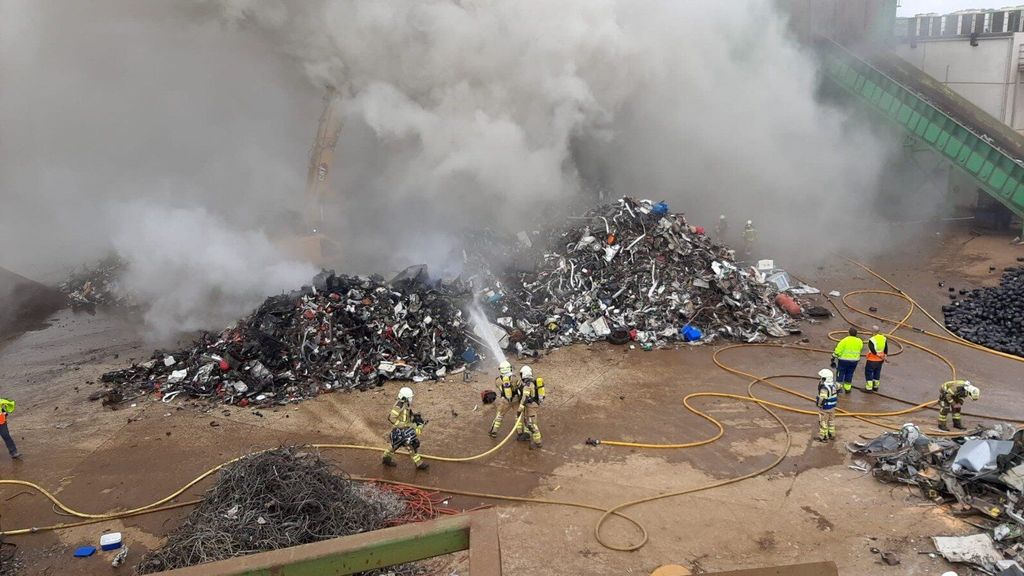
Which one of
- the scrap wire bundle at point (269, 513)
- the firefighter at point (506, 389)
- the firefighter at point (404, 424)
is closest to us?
the scrap wire bundle at point (269, 513)

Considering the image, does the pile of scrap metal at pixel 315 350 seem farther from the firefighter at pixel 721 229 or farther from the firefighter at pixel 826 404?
the firefighter at pixel 721 229

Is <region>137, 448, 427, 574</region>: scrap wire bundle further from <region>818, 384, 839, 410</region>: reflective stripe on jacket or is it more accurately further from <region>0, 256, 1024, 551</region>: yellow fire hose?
<region>818, 384, 839, 410</region>: reflective stripe on jacket

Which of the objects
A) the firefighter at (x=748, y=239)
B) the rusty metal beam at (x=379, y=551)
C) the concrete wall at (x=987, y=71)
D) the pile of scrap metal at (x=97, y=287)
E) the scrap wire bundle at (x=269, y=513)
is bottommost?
the pile of scrap metal at (x=97, y=287)

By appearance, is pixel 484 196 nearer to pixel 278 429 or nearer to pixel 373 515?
pixel 278 429

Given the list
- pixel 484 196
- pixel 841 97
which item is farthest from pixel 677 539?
pixel 841 97

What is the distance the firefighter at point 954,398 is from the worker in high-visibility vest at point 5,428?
38.4ft

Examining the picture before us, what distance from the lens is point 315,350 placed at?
1016 centimetres

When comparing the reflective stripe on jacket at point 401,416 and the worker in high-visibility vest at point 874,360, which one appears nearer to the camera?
the reflective stripe on jacket at point 401,416

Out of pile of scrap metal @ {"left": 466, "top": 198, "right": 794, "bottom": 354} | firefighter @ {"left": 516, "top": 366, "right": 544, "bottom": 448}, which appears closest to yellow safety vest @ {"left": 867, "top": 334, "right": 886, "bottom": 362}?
pile of scrap metal @ {"left": 466, "top": 198, "right": 794, "bottom": 354}

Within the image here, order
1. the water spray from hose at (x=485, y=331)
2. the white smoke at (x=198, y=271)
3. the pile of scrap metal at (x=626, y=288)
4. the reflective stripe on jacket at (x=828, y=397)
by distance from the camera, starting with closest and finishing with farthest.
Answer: the reflective stripe on jacket at (x=828, y=397) → the water spray from hose at (x=485, y=331) → the pile of scrap metal at (x=626, y=288) → the white smoke at (x=198, y=271)

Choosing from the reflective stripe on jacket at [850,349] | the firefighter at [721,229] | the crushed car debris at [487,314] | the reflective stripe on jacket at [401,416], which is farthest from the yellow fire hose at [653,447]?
the firefighter at [721,229]

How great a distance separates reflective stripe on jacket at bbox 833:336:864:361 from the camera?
8836 millimetres

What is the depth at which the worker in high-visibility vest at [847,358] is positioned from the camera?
348 inches

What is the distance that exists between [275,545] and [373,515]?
3.15ft
